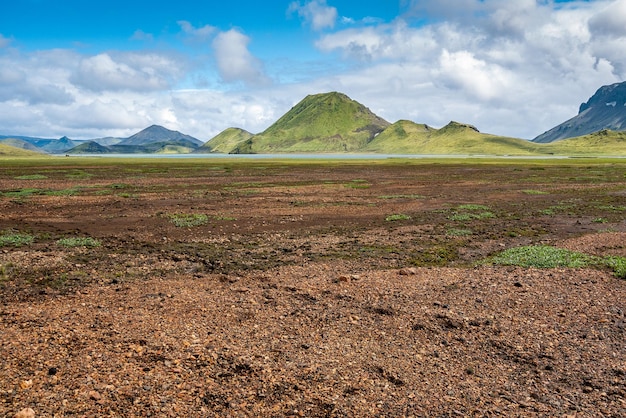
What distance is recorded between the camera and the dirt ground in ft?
27.7

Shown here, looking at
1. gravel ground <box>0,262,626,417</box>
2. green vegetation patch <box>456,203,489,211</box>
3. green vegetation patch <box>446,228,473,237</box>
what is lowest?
gravel ground <box>0,262,626,417</box>

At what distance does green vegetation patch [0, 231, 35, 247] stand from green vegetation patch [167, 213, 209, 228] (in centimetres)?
758

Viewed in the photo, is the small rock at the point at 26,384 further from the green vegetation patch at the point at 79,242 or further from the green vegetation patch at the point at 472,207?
the green vegetation patch at the point at 472,207

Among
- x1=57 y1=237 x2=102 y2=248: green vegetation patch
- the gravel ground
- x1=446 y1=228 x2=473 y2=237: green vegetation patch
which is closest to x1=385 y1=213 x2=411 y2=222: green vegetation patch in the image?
x1=446 y1=228 x2=473 y2=237: green vegetation patch

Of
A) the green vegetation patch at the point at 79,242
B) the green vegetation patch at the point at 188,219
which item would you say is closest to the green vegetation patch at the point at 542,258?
the green vegetation patch at the point at 188,219

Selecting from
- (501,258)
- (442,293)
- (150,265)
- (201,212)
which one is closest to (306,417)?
(442,293)

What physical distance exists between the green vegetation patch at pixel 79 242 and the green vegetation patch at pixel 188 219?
569cm

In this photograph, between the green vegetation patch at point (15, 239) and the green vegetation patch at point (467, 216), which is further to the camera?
the green vegetation patch at point (467, 216)

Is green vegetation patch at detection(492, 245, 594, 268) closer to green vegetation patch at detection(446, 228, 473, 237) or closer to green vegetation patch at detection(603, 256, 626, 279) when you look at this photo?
green vegetation patch at detection(603, 256, 626, 279)

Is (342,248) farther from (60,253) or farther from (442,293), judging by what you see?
(60,253)

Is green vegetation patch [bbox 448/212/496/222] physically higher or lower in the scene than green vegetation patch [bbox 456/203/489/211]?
lower

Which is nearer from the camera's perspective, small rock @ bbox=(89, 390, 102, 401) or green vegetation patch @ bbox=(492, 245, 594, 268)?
small rock @ bbox=(89, 390, 102, 401)

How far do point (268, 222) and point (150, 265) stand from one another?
11.6 meters

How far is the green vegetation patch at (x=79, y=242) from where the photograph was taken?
831 inches
